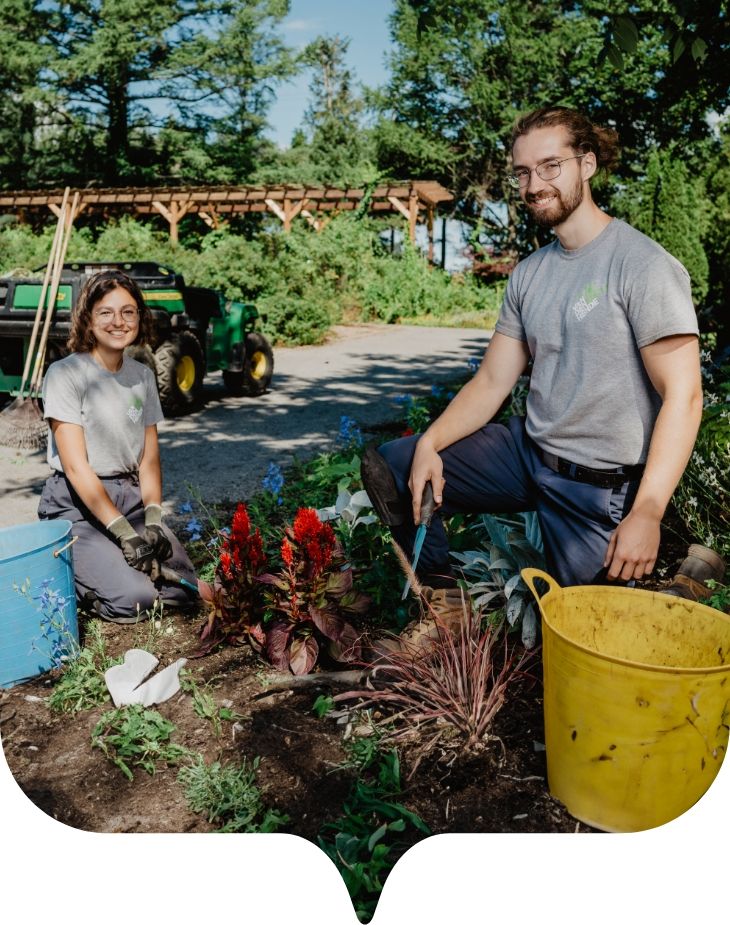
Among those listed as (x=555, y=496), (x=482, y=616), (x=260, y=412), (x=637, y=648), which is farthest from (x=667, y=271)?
(x=260, y=412)

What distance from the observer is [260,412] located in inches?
240

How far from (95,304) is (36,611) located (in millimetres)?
956

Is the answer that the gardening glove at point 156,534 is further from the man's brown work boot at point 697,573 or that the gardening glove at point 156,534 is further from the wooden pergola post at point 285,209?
the man's brown work boot at point 697,573

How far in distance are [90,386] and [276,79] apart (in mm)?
1144

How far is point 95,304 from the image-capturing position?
2586 mm

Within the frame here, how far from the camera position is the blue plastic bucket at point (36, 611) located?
223cm

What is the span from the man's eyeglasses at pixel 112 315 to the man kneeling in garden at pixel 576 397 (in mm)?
902

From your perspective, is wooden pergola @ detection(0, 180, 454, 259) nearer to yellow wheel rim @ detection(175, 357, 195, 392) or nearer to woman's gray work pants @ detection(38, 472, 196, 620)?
woman's gray work pants @ detection(38, 472, 196, 620)

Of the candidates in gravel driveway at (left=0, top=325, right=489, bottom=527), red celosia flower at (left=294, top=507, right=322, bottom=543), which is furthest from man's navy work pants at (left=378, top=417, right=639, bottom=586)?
gravel driveway at (left=0, top=325, right=489, bottom=527)

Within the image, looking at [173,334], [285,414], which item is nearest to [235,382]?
[285,414]

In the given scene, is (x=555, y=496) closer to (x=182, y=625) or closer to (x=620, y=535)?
(x=620, y=535)

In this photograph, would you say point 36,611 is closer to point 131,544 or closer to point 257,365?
point 131,544

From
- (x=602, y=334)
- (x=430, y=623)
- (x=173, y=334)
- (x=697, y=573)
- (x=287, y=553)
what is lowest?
(x=430, y=623)

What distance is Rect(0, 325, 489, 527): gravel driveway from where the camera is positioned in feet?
13.8
